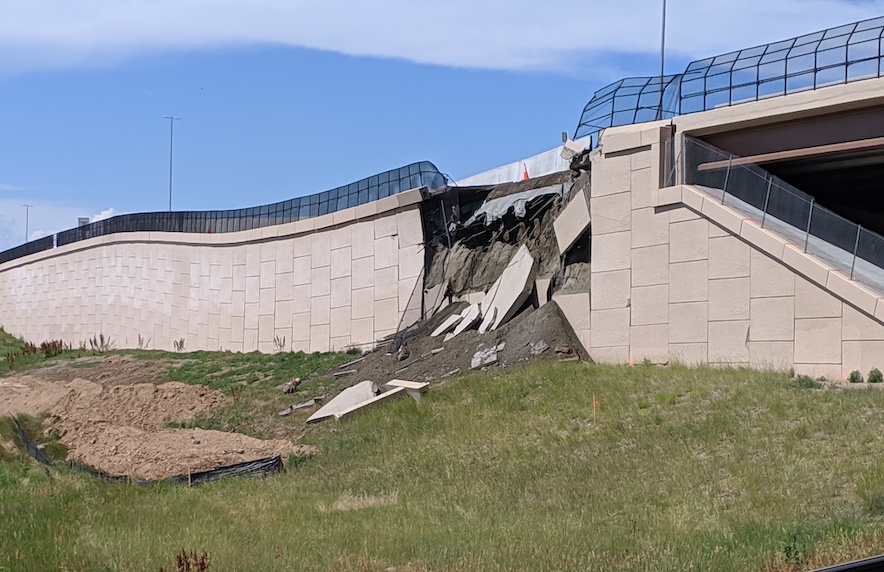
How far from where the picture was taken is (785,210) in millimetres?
22328

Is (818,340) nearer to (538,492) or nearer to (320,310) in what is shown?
(538,492)

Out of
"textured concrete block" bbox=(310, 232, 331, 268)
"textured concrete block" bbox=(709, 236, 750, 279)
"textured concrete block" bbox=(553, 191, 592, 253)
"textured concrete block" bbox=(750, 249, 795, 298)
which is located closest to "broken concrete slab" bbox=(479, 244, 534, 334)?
"textured concrete block" bbox=(553, 191, 592, 253)

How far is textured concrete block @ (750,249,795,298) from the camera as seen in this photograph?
68.3 feet

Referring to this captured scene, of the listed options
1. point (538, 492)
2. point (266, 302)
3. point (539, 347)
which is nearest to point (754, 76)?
point (539, 347)

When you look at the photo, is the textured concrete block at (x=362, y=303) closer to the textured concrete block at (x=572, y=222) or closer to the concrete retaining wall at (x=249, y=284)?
the concrete retaining wall at (x=249, y=284)

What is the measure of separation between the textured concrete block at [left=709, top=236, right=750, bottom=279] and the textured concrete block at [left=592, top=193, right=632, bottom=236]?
2629 millimetres

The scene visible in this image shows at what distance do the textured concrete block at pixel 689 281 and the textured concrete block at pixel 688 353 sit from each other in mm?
989

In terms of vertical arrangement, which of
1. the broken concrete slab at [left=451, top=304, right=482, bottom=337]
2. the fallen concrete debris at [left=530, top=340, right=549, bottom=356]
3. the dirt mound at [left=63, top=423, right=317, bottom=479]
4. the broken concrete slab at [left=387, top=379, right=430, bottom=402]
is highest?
the broken concrete slab at [left=451, top=304, right=482, bottom=337]

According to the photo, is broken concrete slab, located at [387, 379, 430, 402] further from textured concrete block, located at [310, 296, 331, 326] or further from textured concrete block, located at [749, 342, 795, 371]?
textured concrete block, located at [310, 296, 331, 326]

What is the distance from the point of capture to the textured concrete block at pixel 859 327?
63.2 ft

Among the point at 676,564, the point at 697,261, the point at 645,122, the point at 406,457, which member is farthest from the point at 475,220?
the point at 676,564

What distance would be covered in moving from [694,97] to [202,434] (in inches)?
540

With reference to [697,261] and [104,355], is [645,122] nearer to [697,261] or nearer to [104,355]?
[697,261]

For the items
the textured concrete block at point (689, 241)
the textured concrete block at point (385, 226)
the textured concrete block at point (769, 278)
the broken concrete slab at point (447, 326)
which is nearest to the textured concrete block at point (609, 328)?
the textured concrete block at point (689, 241)
